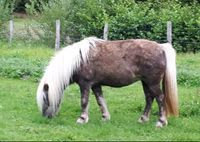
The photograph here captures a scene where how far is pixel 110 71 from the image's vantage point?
8961 millimetres

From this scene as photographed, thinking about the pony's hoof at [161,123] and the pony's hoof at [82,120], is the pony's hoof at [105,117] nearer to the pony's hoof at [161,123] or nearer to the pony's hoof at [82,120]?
the pony's hoof at [82,120]

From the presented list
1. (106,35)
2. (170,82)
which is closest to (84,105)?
(170,82)

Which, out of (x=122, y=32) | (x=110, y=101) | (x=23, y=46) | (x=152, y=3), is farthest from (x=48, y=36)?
(x=110, y=101)

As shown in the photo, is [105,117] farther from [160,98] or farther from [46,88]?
[46,88]

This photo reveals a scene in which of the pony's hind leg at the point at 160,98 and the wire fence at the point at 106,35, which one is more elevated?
the pony's hind leg at the point at 160,98

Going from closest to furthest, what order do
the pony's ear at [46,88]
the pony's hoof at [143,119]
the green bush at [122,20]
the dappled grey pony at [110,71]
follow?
the pony's ear at [46,88], the dappled grey pony at [110,71], the pony's hoof at [143,119], the green bush at [122,20]

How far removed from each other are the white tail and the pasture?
0.29 m

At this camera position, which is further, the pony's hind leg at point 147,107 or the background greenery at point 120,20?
the background greenery at point 120,20

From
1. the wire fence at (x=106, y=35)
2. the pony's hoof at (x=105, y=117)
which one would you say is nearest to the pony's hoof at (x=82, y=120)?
the pony's hoof at (x=105, y=117)

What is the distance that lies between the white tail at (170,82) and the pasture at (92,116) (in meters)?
0.29

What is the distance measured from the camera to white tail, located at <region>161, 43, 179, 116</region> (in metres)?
8.90

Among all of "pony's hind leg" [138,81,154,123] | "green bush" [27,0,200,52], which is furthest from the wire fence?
"pony's hind leg" [138,81,154,123]

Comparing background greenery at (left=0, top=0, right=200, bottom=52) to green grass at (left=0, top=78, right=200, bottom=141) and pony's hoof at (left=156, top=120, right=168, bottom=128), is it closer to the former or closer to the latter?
green grass at (left=0, top=78, right=200, bottom=141)

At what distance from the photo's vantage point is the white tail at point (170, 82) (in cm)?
890
